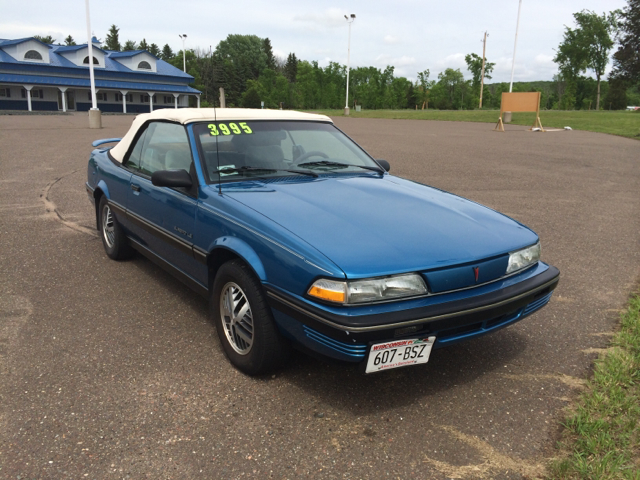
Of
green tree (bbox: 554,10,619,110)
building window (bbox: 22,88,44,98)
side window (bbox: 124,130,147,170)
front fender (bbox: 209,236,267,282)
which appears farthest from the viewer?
green tree (bbox: 554,10,619,110)

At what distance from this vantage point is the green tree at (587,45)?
61.4 metres

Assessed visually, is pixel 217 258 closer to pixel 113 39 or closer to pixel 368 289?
pixel 368 289

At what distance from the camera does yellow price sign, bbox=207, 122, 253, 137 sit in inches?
148

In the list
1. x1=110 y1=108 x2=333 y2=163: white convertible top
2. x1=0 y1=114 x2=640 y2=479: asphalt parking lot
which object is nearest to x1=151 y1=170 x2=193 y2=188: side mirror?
x1=110 y1=108 x2=333 y2=163: white convertible top

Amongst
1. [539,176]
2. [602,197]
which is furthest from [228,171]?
[539,176]

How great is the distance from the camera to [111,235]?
5094mm

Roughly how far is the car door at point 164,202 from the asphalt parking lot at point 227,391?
1.66ft

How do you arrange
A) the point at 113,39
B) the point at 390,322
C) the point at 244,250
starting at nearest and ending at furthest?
the point at 390,322 < the point at 244,250 < the point at 113,39

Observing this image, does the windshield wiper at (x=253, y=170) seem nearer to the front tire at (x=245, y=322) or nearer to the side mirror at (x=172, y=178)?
the side mirror at (x=172, y=178)

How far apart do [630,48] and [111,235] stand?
6204 centimetres

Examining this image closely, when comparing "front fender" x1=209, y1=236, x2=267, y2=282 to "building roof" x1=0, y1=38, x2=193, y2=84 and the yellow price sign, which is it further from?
"building roof" x1=0, y1=38, x2=193, y2=84

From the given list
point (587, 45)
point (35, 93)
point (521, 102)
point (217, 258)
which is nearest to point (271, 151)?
point (217, 258)

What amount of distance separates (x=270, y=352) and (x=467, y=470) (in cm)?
114

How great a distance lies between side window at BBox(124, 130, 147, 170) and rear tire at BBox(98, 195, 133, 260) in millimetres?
578
